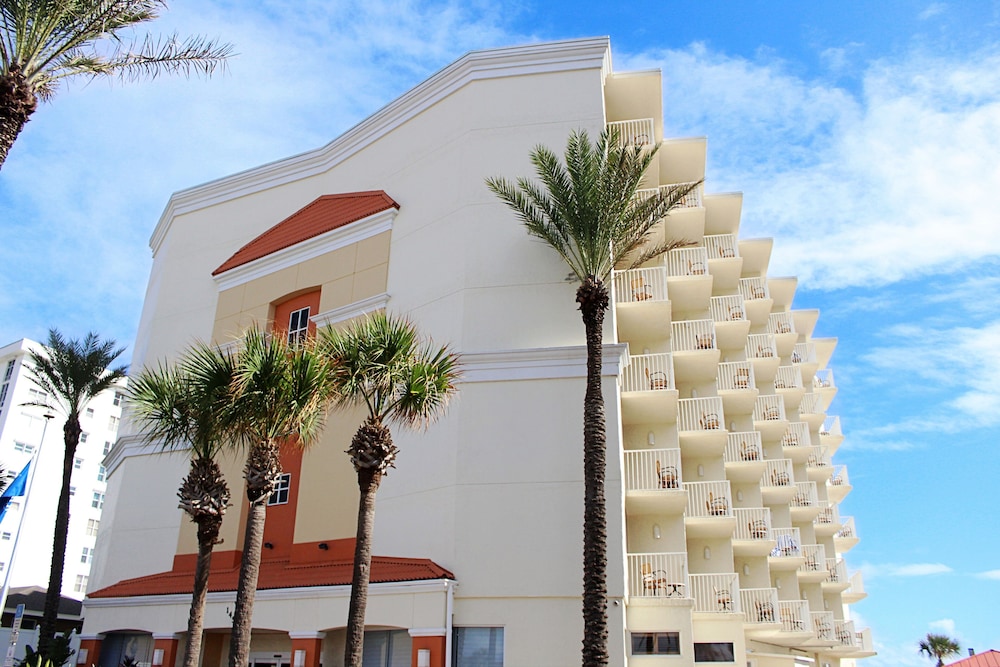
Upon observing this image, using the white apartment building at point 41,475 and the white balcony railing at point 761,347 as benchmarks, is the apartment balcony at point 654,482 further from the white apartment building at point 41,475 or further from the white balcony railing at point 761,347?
the white apartment building at point 41,475

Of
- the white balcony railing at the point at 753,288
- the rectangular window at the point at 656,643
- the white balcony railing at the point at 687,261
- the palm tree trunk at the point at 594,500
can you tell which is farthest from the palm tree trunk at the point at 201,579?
the white balcony railing at the point at 753,288

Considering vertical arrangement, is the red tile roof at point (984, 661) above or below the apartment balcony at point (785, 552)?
below

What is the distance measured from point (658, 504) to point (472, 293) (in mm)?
8165

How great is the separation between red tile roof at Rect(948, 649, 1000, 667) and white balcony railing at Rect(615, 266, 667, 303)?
19252mm

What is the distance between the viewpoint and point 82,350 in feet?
99.8

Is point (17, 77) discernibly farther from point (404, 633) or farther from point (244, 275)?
point (244, 275)

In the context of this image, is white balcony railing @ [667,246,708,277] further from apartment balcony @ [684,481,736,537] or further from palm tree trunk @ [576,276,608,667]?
palm tree trunk @ [576,276,608,667]

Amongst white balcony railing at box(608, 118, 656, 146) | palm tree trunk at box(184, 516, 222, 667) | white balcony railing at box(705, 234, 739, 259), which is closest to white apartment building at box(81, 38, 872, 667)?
white balcony railing at box(705, 234, 739, 259)

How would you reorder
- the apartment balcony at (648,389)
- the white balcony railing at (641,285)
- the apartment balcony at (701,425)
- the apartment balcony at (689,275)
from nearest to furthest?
1. the apartment balcony at (648,389)
2. the white balcony railing at (641,285)
3. the apartment balcony at (701,425)
4. the apartment balcony at (689,275)

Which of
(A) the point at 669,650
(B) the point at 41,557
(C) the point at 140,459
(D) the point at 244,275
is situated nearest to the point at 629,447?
(A) the point at 669,650

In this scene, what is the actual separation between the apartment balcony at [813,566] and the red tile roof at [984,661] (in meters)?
5.53

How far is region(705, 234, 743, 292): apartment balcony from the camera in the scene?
3354cm

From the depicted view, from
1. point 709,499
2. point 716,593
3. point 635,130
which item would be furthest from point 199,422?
point 635,130

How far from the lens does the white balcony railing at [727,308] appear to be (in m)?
33.1
